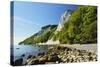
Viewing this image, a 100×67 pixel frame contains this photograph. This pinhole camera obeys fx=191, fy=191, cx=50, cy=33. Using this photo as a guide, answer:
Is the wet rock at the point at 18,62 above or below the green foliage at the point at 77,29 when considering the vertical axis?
below

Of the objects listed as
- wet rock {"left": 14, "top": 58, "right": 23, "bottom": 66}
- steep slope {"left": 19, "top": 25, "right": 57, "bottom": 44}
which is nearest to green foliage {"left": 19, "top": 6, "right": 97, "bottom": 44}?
steep slope {"left": 19, "top": 25, "right": 57, "bottom": 44}

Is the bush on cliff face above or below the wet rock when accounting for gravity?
Answer: above

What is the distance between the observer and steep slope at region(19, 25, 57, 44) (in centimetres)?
228

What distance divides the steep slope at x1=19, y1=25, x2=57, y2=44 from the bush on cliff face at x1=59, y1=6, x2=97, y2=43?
0.15m

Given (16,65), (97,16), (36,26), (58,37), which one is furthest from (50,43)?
(97,16)

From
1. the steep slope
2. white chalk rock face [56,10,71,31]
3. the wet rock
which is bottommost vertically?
the wet rock

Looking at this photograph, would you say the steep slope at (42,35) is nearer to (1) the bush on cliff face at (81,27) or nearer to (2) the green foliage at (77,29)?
(2) the green foliage at (77,29)

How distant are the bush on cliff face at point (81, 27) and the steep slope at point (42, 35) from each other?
0.49ft

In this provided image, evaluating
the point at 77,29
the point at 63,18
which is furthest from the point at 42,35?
the point at 77,29

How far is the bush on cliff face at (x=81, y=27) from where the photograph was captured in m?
Result: 2.47

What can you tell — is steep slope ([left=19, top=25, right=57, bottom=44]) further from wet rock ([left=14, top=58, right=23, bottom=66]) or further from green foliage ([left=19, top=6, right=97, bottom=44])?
wet rock ([left=14, top=58, right=23, bottom=66])

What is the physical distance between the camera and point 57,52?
2.41 meters

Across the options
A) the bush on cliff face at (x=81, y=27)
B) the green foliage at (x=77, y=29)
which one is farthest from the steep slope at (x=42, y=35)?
the bush on cliff face at (x=81, y=27)
